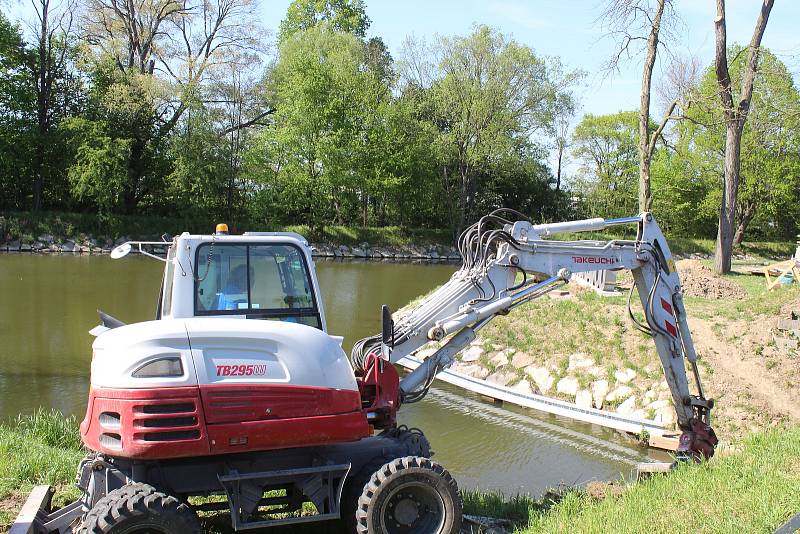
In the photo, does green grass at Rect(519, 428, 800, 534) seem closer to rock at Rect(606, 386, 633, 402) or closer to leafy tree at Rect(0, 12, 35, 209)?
rock at Rect(606, 386, 633, 402)

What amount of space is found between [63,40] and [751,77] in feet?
116

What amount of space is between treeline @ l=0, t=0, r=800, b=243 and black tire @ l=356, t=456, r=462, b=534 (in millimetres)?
34527

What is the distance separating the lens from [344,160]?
1670 inches

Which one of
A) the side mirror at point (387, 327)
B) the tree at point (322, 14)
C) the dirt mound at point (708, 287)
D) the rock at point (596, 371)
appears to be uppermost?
the tree at point (322, 14)

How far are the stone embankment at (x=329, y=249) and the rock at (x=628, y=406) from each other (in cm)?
2752

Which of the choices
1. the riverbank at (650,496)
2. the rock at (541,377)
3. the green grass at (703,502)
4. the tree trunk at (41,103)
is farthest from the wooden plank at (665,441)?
the tree trunk at (41,103)

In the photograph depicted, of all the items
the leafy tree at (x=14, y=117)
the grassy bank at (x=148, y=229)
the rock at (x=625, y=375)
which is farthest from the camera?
the leafy tree at (x=14, y=117)

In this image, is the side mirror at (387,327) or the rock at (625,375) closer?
the side mirror at (387,327)

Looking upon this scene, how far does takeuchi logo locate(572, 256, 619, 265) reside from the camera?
6.75 m

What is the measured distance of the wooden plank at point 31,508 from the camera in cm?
462

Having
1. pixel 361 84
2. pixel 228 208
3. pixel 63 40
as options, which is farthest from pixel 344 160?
pixel 63 40

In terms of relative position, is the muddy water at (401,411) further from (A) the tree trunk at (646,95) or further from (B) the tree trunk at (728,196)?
(B) the tree trunk at (728,196)

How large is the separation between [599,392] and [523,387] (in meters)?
1.33

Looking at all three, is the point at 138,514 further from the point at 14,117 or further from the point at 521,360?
the point at 14,117
